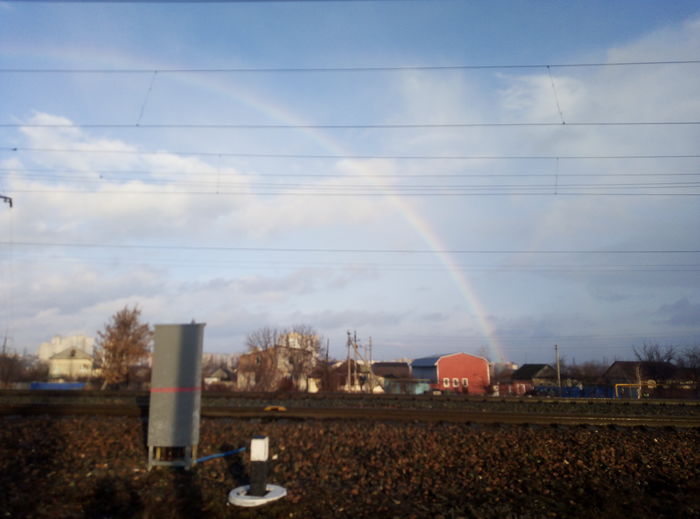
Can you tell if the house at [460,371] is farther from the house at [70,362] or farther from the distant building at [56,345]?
the distant building at [56,345]

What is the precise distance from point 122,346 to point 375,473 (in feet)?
123

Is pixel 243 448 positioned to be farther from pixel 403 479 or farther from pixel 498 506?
pixel 498 506

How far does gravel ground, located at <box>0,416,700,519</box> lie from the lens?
20.7 ft

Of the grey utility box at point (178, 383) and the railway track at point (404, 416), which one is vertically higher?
the grey utility box at point (178, 383)

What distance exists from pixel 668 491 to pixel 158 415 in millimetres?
8113

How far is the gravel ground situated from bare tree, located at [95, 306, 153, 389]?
101ft

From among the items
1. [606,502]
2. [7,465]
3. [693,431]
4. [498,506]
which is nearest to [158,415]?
[7,465]

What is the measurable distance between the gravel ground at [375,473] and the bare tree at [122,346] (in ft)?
101

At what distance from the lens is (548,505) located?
649 cm

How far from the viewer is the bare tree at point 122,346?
3934 centimetres

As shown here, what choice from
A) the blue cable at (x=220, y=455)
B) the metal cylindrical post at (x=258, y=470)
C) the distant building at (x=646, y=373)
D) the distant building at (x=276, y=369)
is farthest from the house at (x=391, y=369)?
the metal cylindrical post at (x=258, y=470)

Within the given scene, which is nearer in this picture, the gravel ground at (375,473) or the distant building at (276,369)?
the gravel ground at (375,473)

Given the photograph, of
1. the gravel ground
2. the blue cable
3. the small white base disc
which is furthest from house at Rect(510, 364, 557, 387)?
the small white base disc

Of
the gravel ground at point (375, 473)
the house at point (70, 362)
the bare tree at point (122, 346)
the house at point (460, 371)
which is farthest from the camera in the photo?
the house at point (70, 362)
